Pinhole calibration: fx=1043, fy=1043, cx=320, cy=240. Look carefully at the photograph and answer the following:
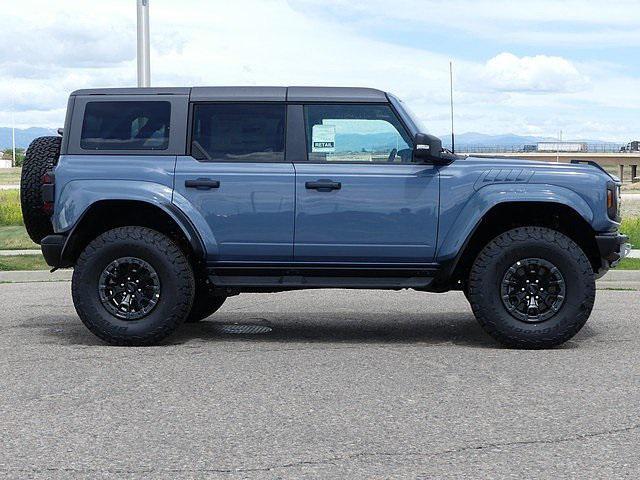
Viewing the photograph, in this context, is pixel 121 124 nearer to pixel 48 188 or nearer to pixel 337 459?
pixel 48 188

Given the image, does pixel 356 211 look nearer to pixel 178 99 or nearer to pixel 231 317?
pixel 178 99

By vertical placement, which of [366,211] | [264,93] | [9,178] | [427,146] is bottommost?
[9,178]

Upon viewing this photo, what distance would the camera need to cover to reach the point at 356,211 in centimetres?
810

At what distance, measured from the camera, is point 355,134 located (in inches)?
326

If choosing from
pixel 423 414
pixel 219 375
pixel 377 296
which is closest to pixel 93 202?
pixel 219 375

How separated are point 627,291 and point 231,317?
16.7 ft

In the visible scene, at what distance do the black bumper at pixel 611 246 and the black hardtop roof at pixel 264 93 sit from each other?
79.7 inches

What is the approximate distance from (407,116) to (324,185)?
91cm

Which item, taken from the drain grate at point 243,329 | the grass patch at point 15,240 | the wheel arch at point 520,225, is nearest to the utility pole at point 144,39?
the grass patch at point 15,240

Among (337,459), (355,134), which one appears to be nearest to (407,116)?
(355,134)

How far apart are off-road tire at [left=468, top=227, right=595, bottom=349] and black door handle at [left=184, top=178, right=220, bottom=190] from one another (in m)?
2.12

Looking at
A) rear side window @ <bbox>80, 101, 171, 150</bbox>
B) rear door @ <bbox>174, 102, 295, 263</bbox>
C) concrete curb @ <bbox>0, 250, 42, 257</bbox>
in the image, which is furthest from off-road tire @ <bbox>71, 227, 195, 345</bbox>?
concrete curb @ <bbox>0, 250, 42, 257</bbox>

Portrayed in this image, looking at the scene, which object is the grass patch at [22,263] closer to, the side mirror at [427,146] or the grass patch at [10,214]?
the grass patch at [10,214]

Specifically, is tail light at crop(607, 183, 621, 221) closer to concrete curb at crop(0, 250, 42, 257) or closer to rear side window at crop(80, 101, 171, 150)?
rear side window at crop(80, 101, 171, 150)
